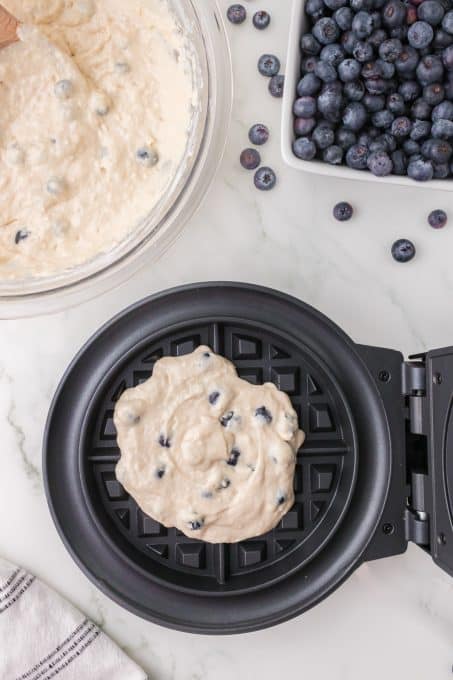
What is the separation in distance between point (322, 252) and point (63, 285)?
1.71ft

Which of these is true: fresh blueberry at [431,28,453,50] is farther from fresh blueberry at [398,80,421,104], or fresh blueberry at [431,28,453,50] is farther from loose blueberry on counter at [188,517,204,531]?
loose blueberry on counter at [188,517,204,531]

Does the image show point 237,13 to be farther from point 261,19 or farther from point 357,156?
point 357,156

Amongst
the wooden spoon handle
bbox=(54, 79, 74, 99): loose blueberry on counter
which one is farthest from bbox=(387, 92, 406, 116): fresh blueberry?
the wooden spoon handle

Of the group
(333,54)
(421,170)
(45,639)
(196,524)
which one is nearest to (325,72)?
(333,54)

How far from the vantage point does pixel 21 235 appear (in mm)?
1492

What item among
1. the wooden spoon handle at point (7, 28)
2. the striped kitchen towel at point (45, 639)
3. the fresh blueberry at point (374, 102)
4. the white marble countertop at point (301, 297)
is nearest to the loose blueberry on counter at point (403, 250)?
the white marble countertop at point (301, 297)

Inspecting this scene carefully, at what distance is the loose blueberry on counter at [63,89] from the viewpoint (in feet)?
4.71

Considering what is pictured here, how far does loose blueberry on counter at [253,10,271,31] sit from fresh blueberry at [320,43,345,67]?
20 centimetres

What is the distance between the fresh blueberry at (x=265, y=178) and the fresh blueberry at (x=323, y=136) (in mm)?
156

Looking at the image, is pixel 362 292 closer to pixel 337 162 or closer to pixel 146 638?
pixel 337 162

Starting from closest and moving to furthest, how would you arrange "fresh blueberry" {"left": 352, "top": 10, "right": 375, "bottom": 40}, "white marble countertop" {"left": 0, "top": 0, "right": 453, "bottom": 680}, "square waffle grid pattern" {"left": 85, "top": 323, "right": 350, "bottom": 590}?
"fresh blueberry" {"left": 352, "top": 10, "right": 375, "bottom": 40}, "square waffle grid pattern" {"left": 85, "top": 323, "right": 350, "bottom": 590}, "white marble countertop" {"left": 0, "top": 0, "right": 453, "bottom": 680}

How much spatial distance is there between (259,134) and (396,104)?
0.27 metres

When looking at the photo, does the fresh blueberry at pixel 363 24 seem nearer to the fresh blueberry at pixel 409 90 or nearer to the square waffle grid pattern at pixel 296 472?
the fresh blueberry at pixel 409 90

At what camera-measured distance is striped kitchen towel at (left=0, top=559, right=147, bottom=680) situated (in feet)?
5.18
